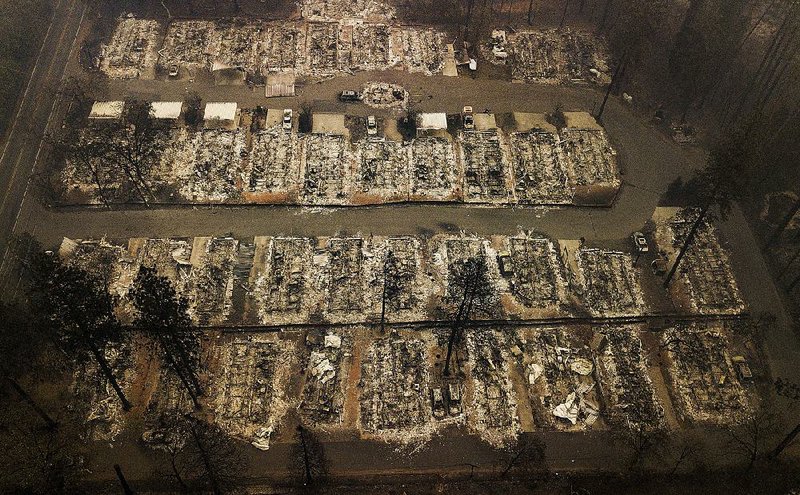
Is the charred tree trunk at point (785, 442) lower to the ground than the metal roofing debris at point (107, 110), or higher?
lower

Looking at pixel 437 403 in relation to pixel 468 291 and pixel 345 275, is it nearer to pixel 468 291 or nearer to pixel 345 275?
pixel 468 291

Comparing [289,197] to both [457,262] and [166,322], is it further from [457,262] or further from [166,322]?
[166,322]

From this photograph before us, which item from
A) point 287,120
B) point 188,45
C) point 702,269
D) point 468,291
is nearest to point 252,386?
point 468,291

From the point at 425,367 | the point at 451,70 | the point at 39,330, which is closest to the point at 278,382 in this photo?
the point at 425,367

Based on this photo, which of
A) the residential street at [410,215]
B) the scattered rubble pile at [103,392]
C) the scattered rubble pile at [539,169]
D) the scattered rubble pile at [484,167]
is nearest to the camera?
the residential street at [410,215]

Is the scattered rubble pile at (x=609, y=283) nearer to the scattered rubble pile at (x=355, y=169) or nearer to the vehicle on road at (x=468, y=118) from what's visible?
the scattered rubble pile at (x=355, y=169)

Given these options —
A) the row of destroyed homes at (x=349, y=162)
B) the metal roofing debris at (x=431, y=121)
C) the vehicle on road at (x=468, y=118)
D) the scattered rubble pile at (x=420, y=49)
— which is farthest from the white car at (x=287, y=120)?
the vehicle on road at (x=468, y=118)

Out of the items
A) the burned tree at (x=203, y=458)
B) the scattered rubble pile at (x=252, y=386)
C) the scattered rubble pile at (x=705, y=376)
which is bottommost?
the burned tree at (x=203, y=458)

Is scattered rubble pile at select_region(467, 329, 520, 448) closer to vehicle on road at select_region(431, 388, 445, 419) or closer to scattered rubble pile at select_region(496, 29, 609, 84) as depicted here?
vehicle on road at select_region(431, 388, 445, 419)
